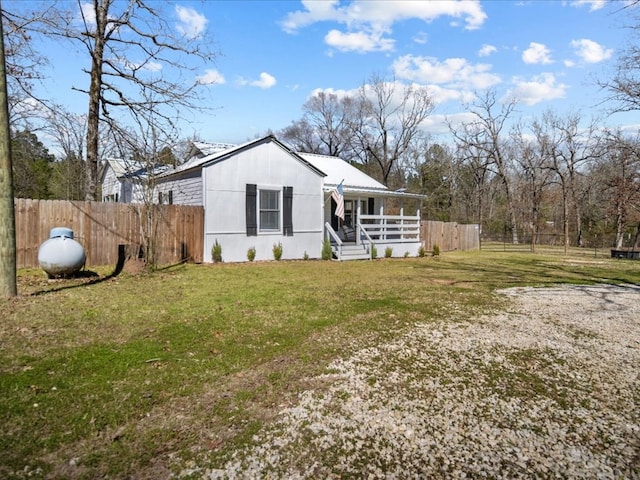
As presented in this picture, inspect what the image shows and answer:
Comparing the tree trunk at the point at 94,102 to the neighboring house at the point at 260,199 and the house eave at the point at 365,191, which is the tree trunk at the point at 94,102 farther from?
the house eave at the point at 365,191

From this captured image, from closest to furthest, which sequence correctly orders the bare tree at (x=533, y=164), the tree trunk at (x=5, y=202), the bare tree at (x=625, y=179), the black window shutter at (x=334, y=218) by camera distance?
the tree trunk at (x=5, y=202) < the black window shutter at (x=334, y=218) < the bare tree at (x=625, y=179) < the bare tree at (x=533, y=164)

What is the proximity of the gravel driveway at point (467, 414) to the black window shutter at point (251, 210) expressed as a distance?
8976mm

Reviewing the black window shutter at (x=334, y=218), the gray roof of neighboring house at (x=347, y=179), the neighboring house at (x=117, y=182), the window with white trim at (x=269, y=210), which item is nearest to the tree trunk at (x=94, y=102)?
the neighboring house at (x=117, y=182)

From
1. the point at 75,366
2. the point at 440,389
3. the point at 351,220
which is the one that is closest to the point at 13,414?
the point at 75,366

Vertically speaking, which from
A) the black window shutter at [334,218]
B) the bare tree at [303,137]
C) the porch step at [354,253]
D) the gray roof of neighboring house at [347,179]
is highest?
the bare tree at [303,137]

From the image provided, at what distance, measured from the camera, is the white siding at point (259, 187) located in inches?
495

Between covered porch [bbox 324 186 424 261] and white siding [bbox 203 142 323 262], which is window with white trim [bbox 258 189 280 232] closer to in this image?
white siding [bbox 203 142 323 262]

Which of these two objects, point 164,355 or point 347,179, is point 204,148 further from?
point 164,355

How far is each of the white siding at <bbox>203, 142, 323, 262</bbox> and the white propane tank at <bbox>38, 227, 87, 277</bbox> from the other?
4.33 metres

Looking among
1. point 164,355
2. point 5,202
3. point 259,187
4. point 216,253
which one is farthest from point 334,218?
point 164,355

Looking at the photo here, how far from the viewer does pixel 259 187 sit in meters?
13.4

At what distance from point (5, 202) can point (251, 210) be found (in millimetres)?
7478

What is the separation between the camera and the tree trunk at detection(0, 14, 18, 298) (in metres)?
6.24

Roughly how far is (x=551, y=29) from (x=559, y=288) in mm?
6977
